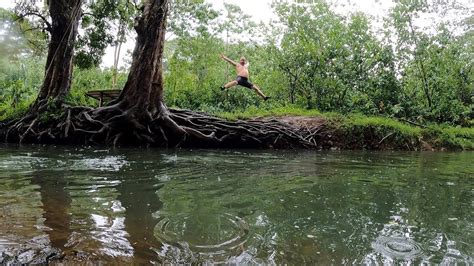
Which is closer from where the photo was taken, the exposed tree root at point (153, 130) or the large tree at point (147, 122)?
the large tree at point (147, 122)

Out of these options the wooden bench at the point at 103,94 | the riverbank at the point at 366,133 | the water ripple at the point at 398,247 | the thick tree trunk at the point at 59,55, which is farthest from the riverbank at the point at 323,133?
the water ripple at the point at 398,247

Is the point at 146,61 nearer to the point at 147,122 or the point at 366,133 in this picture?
the point at 147,122

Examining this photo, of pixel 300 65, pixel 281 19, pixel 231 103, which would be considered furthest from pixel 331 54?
pixel 231 103

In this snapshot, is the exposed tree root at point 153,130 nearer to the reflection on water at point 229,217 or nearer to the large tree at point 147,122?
the large tree at point 147,122

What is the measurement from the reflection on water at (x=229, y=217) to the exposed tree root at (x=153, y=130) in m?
5.03

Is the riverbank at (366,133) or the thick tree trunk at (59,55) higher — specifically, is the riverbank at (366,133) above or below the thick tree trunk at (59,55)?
below

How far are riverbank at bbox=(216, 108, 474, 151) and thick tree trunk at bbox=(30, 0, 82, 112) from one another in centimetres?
576

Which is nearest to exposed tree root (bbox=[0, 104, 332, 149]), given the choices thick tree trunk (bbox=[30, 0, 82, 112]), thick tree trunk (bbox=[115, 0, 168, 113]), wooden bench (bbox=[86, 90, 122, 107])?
thick tree trunk (bbox=[115, 0, 168, 113])

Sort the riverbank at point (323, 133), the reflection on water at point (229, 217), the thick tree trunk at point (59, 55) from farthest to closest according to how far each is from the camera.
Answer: the thick tree trunk at point (59, 55) < the riverbank at point (323, 133) < the reflection on water at point (229, 217)

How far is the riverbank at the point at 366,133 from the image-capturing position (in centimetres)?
1327

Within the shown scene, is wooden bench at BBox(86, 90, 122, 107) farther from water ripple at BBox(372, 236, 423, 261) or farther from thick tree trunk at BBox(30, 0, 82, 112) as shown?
water ripple at BBox(372, 236, 423, 261)

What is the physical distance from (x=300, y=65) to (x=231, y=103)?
3.85 m

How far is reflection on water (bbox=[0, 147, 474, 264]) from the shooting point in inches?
Answer: 99.0

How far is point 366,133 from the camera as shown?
13570 millimetres
